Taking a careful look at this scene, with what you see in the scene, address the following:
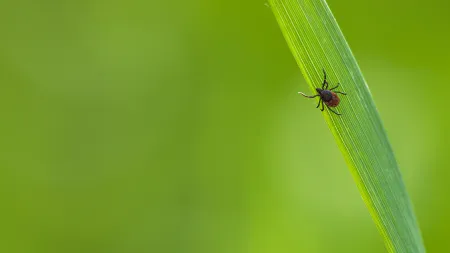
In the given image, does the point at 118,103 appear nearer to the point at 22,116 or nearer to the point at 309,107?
the point at 22,116

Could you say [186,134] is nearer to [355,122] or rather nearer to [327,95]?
[327,95]

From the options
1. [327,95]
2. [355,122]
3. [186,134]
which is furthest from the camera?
[186,134]

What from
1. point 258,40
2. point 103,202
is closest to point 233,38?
point 258,40

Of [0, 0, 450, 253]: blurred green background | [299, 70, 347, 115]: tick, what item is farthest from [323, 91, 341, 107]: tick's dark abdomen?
[0, 0, 450, 253]: blurred green background

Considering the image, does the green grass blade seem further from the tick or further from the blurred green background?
the blurred green background

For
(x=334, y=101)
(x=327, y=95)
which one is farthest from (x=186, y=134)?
(x=334, y=101)

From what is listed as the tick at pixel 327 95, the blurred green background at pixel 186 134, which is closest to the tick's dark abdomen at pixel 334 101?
the tick at pixel 327 95
